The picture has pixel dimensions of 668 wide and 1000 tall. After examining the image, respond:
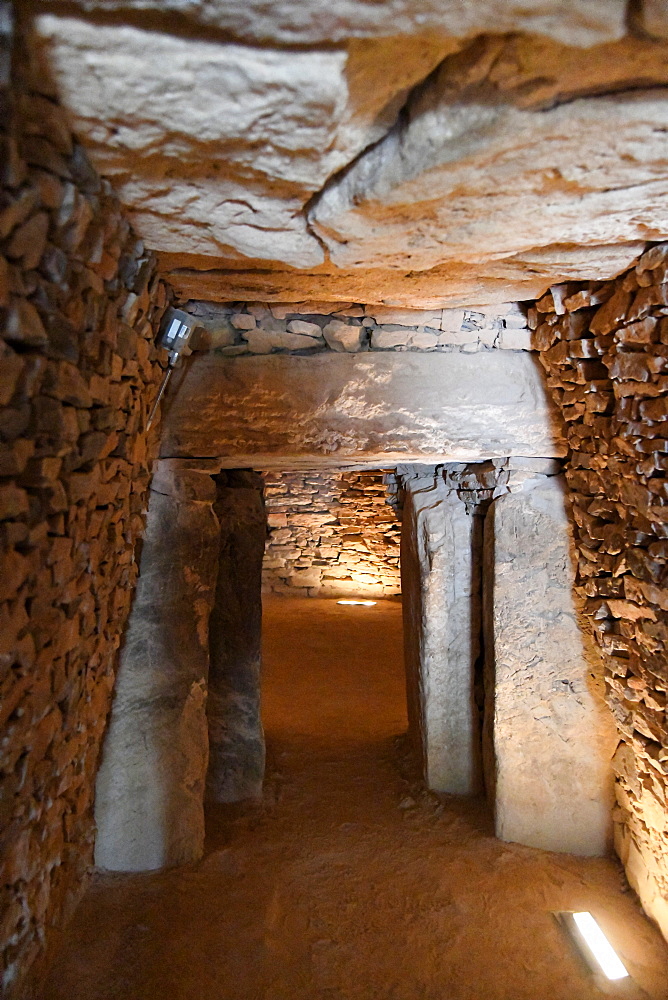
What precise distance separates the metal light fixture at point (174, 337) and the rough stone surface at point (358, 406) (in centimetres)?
14

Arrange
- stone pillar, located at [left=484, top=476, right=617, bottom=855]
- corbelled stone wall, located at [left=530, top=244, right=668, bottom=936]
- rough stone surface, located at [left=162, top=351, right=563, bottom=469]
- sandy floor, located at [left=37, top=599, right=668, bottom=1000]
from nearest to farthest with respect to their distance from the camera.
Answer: corbelled stone wall, located at [left=530, top=244, right=668, bottom=936] → sandy floor, located at [left=37, top=599, right=668, bottom=1000] → rough stone surface, located at [left=162, top=351, right=563, bottom=469] → stone pillar, located at [left=484, top=476, right=617, bottom=855]

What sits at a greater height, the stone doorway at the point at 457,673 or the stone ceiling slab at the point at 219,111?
the stone ceiling slab at the point at 219,111

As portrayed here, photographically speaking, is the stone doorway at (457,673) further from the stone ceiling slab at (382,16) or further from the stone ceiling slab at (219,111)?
the stone ceiling slab at (382,16)

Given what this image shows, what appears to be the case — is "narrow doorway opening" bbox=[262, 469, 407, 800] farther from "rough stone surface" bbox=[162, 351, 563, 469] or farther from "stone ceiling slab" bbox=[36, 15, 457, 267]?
"stone ceiling slab" bbox=[36, 15, 457, 267]

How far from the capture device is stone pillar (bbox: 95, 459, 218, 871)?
3.04m

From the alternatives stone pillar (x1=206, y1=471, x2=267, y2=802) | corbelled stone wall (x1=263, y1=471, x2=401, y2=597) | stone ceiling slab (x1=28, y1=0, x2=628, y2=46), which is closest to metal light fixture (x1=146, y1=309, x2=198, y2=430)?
stone pillar (x1=206, y1=471, x2=267, y2=802)

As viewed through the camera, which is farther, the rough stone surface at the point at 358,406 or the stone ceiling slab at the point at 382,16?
the rough stone surface at the point at 358,406

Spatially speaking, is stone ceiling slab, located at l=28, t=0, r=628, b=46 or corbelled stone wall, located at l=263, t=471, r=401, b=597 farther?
corbelled stone wall, located at l=263, t=471, r=401, b=597

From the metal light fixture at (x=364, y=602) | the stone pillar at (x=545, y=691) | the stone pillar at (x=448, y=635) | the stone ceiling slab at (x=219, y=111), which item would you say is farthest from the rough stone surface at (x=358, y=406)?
the metal light fixture at (x=364, y=602)

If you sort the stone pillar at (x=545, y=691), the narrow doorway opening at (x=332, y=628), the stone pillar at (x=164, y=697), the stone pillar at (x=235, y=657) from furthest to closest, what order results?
Answer: the narrow doorway opening at (x=332, y=628) < the stone pillar at (x=235, y=657) < the stone pillar at (x=545, y=691) < the stone pillar at (x=164, y=697)

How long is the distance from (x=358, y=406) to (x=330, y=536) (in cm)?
551

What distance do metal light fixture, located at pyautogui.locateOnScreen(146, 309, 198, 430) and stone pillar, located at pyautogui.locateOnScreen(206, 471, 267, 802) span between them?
1092 millimetres

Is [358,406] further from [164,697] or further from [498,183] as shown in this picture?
[164,697]

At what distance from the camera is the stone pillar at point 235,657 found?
13.0ft
